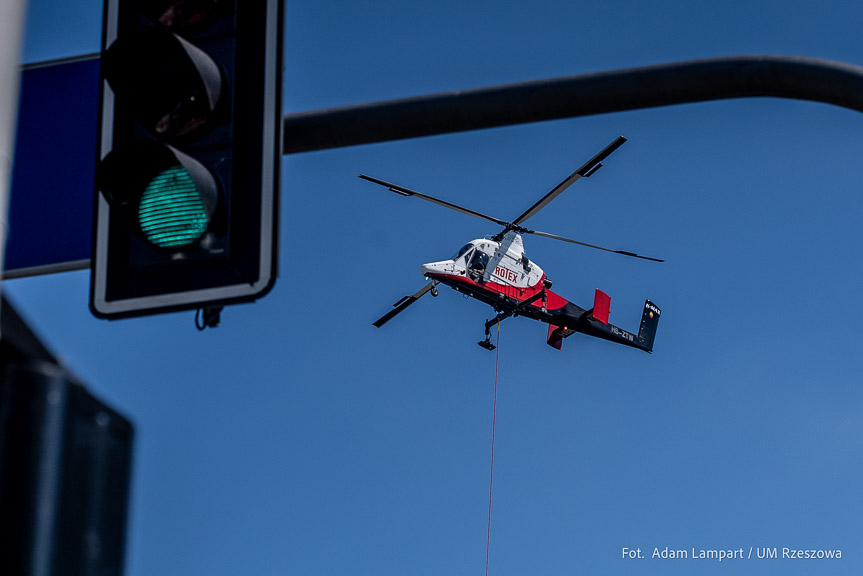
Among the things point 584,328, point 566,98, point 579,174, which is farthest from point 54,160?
point 584,328

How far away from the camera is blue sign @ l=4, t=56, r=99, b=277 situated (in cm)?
415

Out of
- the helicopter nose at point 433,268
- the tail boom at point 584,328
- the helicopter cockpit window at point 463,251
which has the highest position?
the helicopter cockpit window at point 463,251

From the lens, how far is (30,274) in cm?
409

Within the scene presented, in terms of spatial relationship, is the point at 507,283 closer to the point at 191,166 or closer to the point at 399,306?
the point at 399,306

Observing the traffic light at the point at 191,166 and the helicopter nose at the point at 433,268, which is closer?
the traffic light at the point at 191,166

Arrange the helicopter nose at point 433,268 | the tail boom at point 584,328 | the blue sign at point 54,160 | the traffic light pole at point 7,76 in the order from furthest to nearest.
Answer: the tail boom at point 584,328 < the helicopter nose at point 433,268 < the blue sign at point 54,160 < the traffic light pole at point 7,76

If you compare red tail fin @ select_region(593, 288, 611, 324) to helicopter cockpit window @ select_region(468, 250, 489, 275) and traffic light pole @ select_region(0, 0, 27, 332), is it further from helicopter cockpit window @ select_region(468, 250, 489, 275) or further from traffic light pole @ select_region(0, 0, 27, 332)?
traffic light pole @ select_region(0, 0, 27, 332)

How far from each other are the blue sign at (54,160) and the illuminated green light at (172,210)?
30.1 inches

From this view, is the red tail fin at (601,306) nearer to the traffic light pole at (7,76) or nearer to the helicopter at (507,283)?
the helicopter at (507,283)

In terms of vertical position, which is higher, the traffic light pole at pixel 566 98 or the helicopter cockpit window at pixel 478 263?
the helicopter cockpit window at pixel 478 263

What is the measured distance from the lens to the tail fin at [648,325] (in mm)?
29875

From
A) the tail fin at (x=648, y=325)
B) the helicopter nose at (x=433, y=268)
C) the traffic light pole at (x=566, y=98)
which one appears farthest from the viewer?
the tail fin at (x=648, y=325)

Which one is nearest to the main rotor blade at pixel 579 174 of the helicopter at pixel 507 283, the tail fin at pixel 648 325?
the helicopter at pixel 507 283

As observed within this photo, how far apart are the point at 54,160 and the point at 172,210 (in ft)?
3.87
